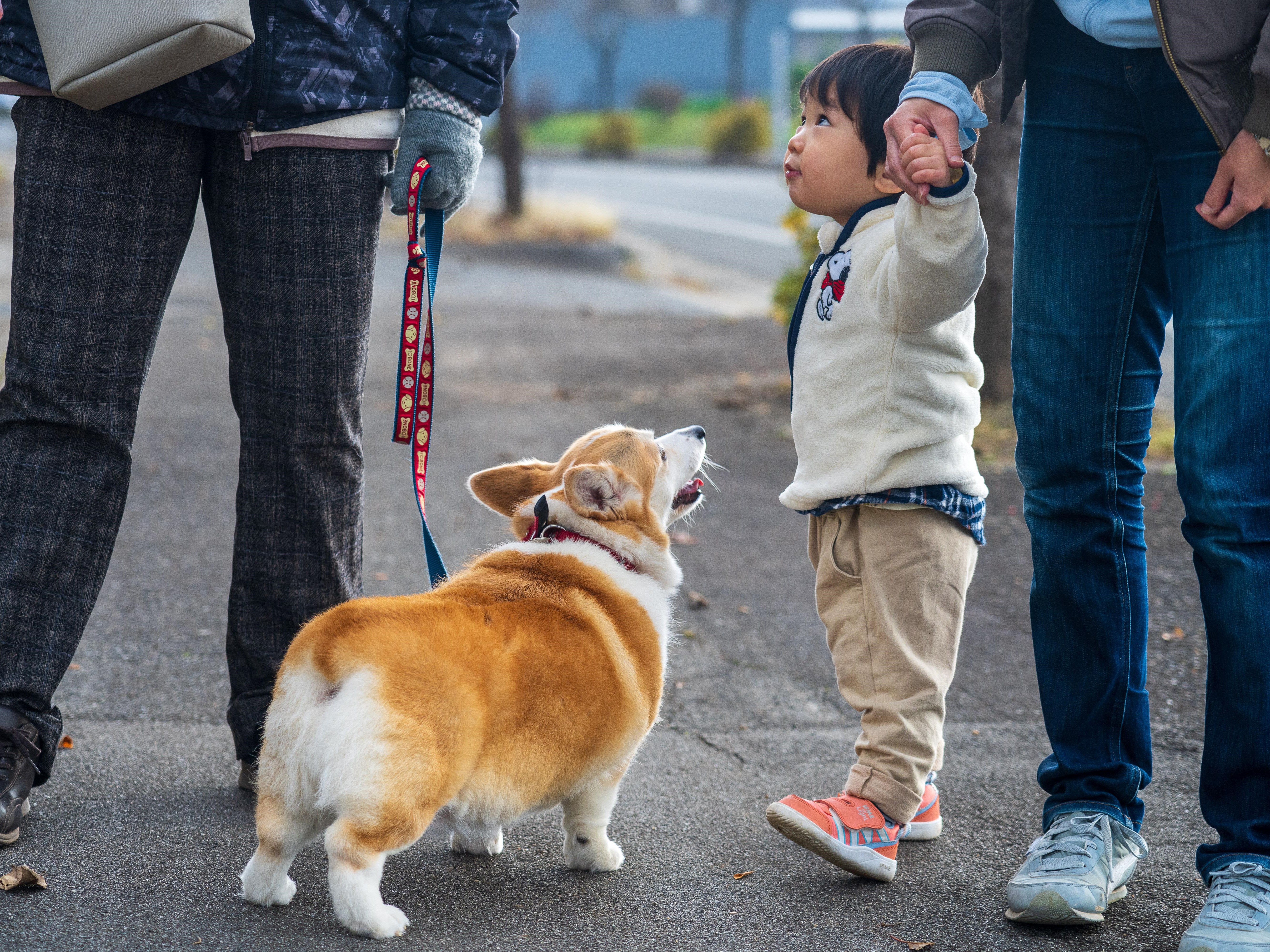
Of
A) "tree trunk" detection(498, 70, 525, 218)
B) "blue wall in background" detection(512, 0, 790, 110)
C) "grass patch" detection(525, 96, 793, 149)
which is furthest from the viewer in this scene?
"blue wall in background" detection(512, 0, 790, 110)

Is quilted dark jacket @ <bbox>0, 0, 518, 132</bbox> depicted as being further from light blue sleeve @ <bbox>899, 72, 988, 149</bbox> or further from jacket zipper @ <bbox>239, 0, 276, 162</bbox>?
light blue sleeve @ <bbox>899, 72, 988, 149</bbox>

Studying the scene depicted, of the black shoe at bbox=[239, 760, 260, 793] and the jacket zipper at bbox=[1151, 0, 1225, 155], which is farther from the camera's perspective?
the black shoe at bbox=[239, 760, 260, 793]

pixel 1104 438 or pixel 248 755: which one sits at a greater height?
pixel 1104 438

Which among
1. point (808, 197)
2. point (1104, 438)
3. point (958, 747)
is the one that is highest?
point (808, 197)

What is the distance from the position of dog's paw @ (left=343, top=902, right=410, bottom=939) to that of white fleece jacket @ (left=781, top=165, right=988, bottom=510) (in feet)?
3.84

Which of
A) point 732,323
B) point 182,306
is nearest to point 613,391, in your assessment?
point 732,323

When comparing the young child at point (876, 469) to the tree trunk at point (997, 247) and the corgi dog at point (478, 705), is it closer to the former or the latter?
the corgi dog at point (478, 705)

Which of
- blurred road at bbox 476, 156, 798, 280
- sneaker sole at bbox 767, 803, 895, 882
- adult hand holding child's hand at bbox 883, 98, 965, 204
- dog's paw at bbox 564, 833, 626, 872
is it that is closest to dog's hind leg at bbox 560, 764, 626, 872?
dog's paw at bbox 564, 833, 626, 872

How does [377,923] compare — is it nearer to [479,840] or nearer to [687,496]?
[479,840]

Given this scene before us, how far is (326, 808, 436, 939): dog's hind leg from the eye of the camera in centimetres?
204

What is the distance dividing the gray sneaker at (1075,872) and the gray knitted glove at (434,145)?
1.87 meters

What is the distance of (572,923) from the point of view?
7.36ft

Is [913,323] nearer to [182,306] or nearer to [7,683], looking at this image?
[7,683]

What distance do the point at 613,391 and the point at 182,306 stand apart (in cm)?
455
